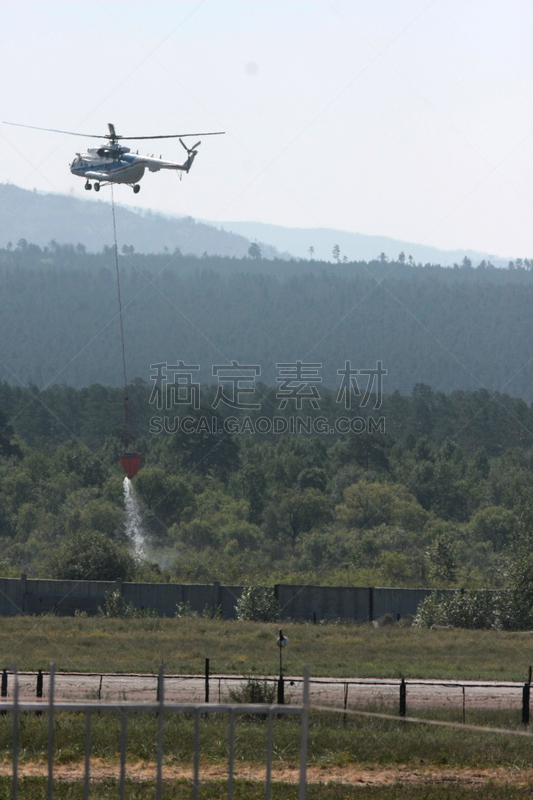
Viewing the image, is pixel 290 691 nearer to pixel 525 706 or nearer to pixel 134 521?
pixel 525 706

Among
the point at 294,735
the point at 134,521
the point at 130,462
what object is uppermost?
the point at 130,462

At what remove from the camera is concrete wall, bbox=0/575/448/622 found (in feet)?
209

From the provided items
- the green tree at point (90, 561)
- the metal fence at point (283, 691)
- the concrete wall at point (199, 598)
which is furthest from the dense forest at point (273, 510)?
the metal fence at point (283, 691)

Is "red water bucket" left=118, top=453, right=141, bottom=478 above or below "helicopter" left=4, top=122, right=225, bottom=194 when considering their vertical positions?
below

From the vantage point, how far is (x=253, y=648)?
46.2 metres

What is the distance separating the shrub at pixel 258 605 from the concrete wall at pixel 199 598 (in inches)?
39.6

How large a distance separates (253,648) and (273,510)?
8181cm

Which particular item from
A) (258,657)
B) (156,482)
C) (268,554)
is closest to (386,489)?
(268,554)

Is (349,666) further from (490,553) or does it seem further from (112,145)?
(490,553)

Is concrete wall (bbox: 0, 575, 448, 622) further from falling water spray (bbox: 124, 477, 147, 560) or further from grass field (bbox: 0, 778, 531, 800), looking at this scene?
grass field (bbox: 0, 778, 531, 800)

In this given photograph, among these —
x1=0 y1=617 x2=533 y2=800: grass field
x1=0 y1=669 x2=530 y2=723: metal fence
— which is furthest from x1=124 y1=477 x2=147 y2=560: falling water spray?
x1=0 y1=669 x2=530 y2=723: metal fence

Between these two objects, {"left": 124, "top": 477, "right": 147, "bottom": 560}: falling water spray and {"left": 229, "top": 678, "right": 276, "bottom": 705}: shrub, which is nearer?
{"left": 229, "top": 678, "right": 276, "bottom": 705}: shrub

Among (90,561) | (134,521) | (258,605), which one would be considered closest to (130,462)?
(258,605)

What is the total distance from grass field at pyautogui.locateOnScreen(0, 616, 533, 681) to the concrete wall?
4741mm
